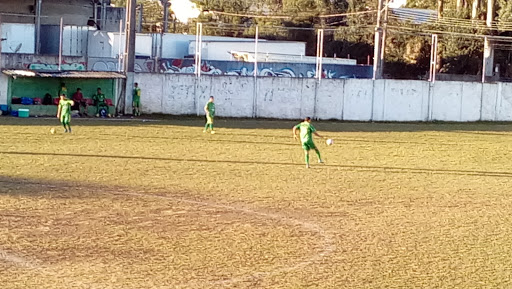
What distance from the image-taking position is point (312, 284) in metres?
11.2

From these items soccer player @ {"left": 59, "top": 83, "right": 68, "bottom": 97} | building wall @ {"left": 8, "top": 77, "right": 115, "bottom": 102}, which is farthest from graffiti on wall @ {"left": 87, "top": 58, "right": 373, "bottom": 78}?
soccer player @ {"left": 59, "top": 83, "right": 68, "bottom": 97}

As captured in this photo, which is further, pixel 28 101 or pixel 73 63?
pixel 73 63

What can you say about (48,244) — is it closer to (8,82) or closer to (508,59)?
(8,82)

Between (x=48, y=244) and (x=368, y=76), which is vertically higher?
(x=368, y=76)

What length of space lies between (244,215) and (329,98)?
3041cm

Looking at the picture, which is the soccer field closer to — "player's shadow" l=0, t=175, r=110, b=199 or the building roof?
"player's shadow" l=0, t=175, r=110, b=199

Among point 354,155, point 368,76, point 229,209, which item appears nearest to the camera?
point 229,209

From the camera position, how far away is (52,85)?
136 feet

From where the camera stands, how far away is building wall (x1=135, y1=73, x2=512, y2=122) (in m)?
43.7

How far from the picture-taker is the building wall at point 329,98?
4372 centimetres

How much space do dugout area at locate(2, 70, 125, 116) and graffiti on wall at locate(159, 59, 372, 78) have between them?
9478 millimetres

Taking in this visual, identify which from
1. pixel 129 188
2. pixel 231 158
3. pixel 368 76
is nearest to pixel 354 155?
pixel 231 158

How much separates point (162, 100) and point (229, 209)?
27.2 meters

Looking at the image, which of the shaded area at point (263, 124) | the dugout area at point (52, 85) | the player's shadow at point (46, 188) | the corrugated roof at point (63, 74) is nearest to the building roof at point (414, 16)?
the shaded area at point (263, 124)
